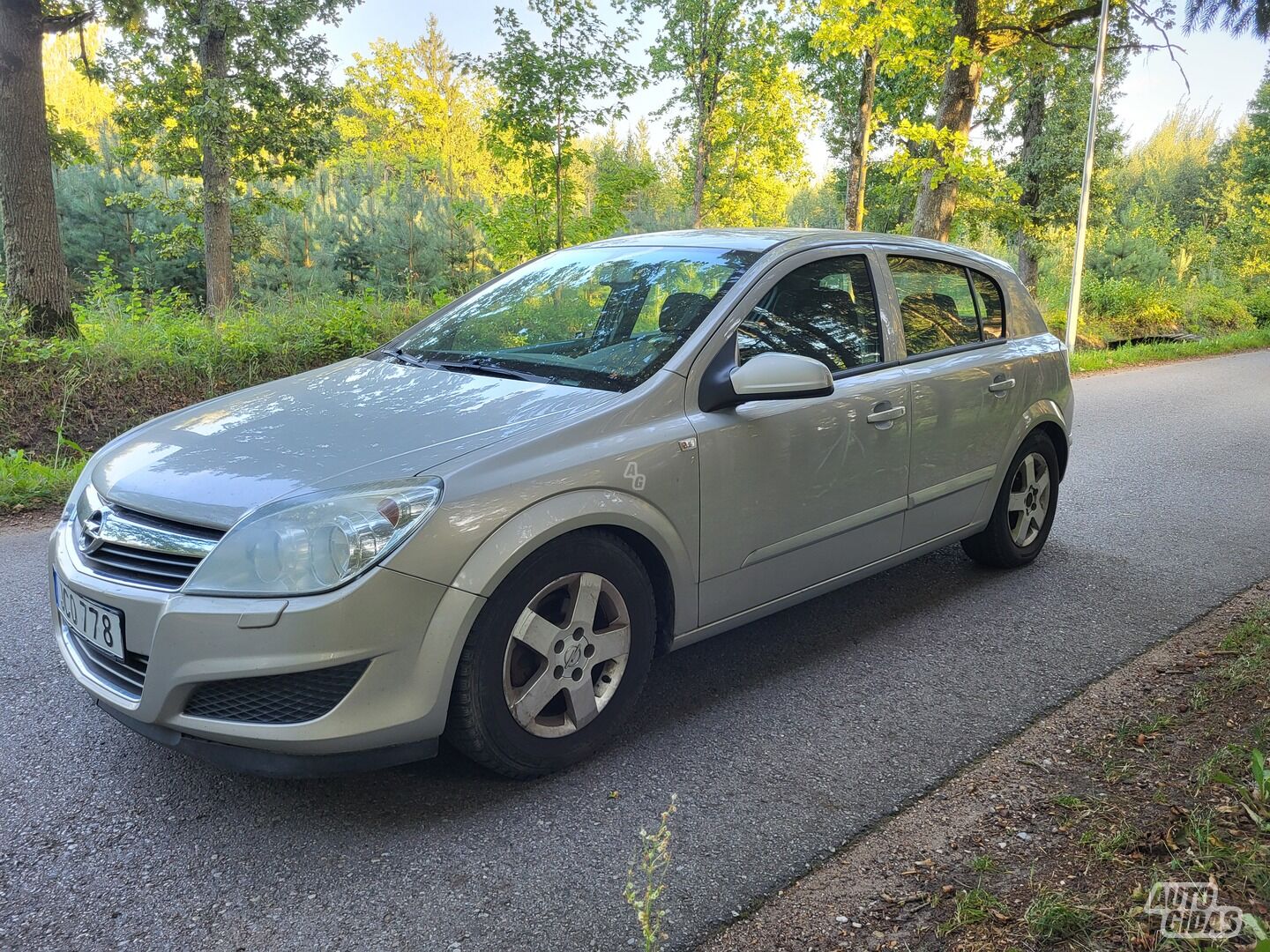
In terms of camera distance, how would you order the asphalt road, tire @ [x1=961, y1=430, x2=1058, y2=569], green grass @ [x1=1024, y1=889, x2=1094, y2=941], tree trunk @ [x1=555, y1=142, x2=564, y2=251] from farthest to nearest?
tree trunk @ [x1=555, y1=142, x2=564, y2=251] < tire @ [x1=961, y1=430, x2=1058, y2=569] < the asphalt road < green grass @ [x1=1024, y1=889, x2=1094, y2=941]

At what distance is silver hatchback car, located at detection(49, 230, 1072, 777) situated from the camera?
7.76 feet

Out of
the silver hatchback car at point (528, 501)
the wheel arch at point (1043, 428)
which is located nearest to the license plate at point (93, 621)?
the silver hatchback car at point (528, 501)

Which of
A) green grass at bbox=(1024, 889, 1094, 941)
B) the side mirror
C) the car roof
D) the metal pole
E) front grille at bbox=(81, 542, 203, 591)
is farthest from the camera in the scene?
the metal pole

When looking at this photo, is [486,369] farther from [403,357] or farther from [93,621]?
[93,621]

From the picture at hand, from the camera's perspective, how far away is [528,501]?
8.54ft

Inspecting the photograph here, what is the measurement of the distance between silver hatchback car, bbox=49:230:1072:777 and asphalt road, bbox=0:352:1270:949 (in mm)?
251

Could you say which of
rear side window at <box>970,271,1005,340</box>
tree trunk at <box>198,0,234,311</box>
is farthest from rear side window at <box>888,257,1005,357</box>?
tree trunk at <box>198,0,234,311</box>

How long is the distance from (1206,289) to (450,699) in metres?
30.6

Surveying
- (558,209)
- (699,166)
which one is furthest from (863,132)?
(558,209)

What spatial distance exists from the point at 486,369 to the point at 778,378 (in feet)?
3.55

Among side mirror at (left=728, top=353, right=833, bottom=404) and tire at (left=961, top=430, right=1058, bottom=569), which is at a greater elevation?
side mirror at (left=728, top=353, right=833, bottom=404)

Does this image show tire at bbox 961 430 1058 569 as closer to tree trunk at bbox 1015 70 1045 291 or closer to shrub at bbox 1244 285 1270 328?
tree trunk at bbox 1015 70 1045 291

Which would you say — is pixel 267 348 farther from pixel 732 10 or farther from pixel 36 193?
pixel 732 10

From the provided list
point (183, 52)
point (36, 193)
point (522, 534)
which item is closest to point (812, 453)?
point (522, 534)
